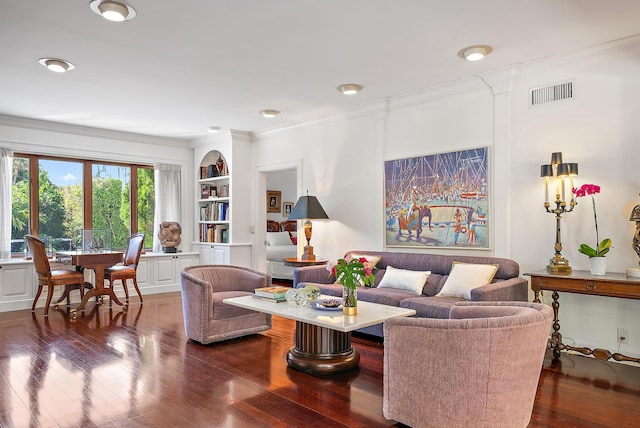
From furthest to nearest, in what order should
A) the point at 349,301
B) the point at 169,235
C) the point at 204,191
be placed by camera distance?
the point at 204,191 < the point at 169,235 < the point at 349,301

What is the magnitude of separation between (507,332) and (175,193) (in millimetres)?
6541

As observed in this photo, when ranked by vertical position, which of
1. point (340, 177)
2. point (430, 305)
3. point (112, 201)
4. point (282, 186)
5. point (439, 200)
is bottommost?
point (430, 305)

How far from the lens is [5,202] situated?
19.1 ft

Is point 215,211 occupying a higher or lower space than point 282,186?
lower

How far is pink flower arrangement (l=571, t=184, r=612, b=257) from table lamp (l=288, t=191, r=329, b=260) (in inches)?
113

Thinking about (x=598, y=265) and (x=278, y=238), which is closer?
(x=598, y=265)

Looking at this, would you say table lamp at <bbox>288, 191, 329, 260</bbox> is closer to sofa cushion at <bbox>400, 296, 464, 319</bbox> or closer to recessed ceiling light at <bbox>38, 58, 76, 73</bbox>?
sofa cushion at <bbox>400, 296, 464, 319</bbox>

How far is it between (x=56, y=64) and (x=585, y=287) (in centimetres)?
475

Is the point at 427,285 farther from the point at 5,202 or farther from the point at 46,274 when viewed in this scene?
the point at 5,202

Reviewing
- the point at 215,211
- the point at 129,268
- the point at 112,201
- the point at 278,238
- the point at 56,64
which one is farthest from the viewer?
the point at 278,238

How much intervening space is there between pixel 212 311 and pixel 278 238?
5.11 meters

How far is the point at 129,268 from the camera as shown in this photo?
20.0 ft

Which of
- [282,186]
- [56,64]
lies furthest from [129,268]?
[282,186]

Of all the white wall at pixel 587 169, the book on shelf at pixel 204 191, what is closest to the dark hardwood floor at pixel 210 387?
the white wall at pixel 587 169
